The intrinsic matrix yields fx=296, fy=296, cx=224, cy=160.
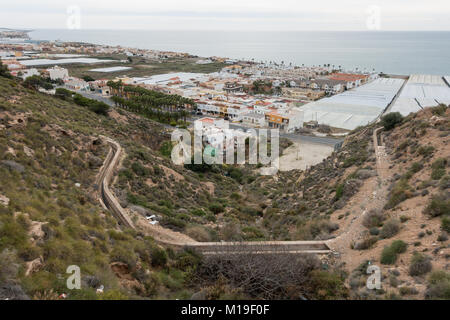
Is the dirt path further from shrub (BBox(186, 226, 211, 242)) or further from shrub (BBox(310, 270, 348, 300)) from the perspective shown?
shrub (BBox(186, 226, 211, 242))

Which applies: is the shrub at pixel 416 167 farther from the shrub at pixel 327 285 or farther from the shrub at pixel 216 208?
the shrub at pixel 216 208

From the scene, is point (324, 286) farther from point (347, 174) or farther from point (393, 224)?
point (347, 174)

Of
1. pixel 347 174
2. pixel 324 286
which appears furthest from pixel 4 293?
pixel 347 174

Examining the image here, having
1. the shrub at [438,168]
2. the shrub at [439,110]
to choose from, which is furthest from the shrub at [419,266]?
the shrub at [439,110]

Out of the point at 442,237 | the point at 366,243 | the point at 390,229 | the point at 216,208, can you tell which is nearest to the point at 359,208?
the point at 390,229

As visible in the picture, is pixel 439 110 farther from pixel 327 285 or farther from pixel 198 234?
pixel 198 234

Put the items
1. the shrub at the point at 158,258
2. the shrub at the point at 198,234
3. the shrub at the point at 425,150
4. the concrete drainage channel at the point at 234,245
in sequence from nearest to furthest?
the shrub at the point at 158,258, the concrete drainage channel at the point at 234,245, the shrub at the point at 198,234, the shrub at the point at 425,150
